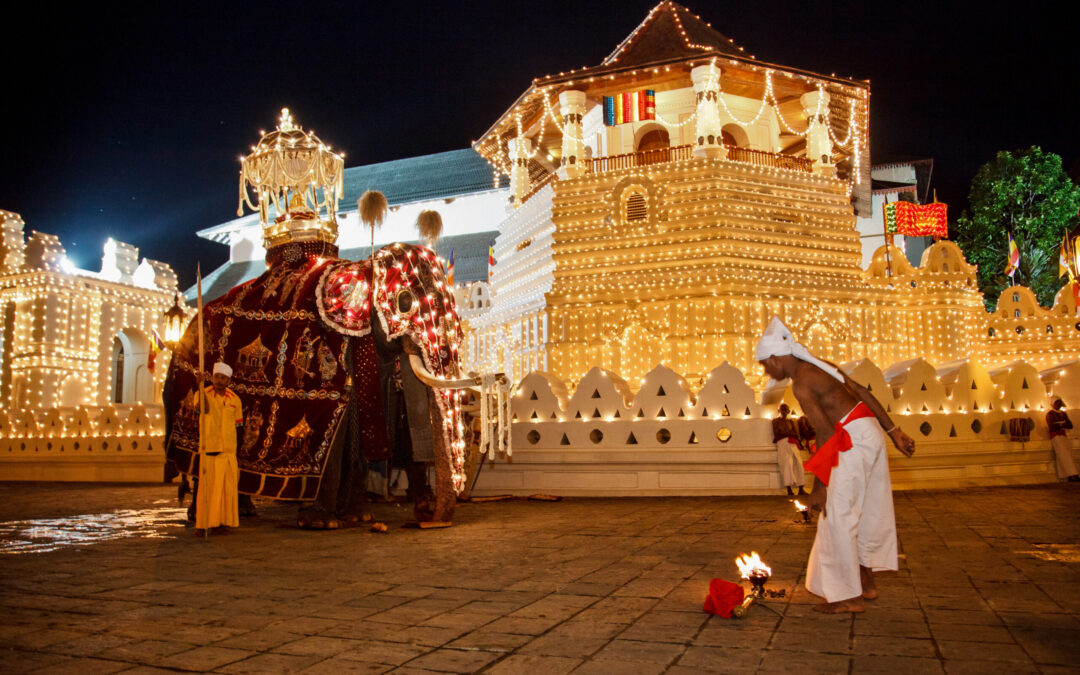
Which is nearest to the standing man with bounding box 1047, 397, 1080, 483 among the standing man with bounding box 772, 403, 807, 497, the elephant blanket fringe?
the standing man with bounding box 772, 403, 807, 497

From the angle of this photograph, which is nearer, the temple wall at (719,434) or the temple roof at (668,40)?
the temple wall at (719,434)

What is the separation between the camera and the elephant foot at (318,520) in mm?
7137

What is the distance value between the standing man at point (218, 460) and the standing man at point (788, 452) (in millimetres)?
5677

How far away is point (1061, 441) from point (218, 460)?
1004cm

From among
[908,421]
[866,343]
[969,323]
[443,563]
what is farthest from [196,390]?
[969,323]

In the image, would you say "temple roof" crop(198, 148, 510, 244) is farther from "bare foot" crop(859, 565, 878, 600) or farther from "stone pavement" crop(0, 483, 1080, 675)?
"bare foot" crop(859, 565, 878, 600)

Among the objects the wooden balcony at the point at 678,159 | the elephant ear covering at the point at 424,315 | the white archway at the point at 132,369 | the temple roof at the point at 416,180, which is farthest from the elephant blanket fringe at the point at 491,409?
the temple roof at the point at 416,180

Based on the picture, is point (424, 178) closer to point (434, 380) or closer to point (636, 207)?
point (636, 207)

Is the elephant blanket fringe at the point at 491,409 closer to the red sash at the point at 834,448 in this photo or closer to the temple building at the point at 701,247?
the red sash at the point at 834,448

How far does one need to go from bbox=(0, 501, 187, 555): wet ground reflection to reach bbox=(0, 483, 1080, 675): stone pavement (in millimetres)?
54

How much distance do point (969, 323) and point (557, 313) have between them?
9731mm

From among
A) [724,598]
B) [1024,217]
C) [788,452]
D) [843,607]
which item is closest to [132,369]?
[788,452]

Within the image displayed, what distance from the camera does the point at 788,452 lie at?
29.8ft

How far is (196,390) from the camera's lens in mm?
7820
